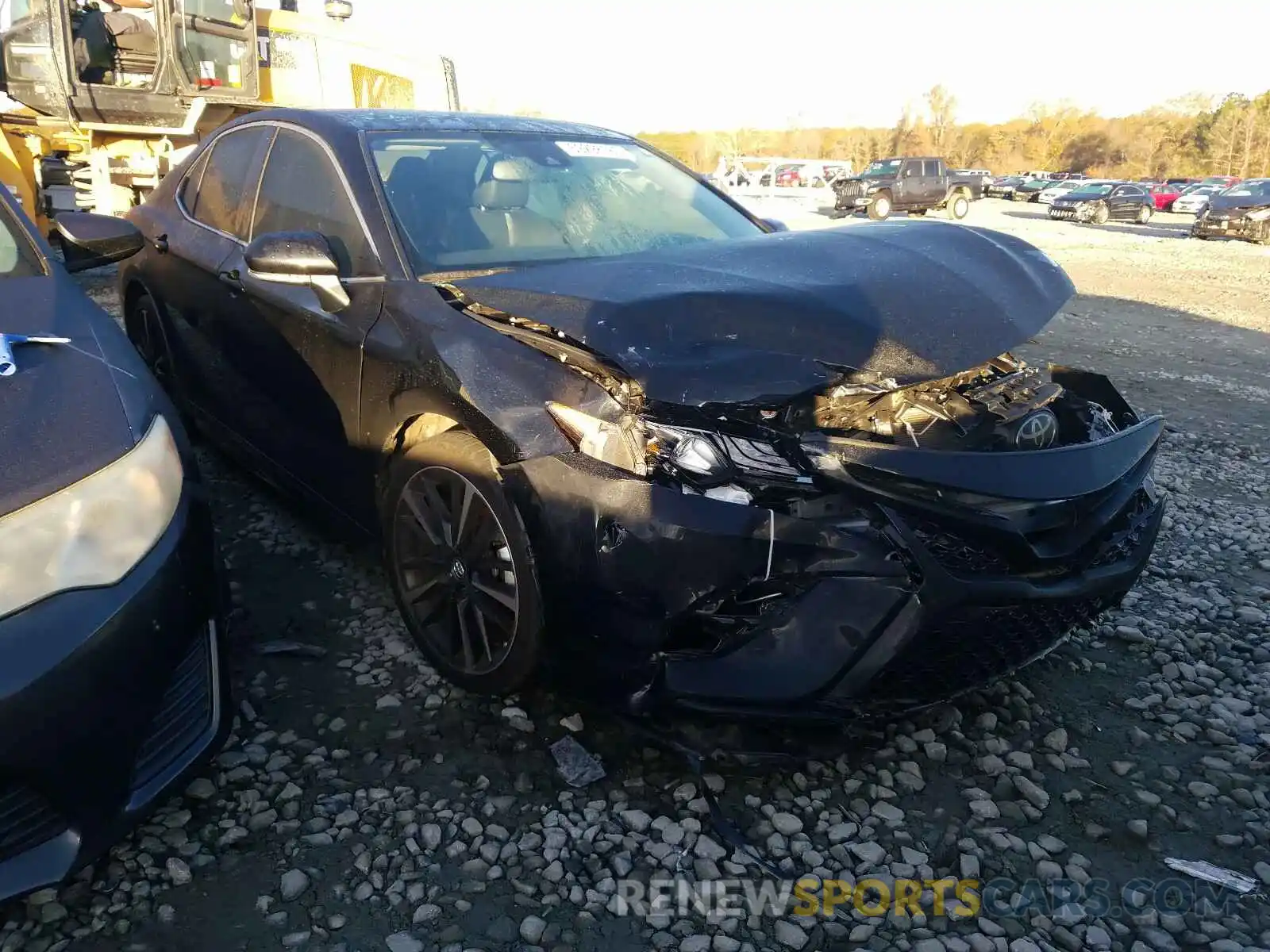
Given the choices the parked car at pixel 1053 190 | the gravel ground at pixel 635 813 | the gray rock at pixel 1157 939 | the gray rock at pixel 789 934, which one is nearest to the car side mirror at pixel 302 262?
the gravel ground at pixel 635 813

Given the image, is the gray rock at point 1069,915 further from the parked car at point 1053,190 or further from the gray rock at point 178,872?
the parked car at point 1053,190

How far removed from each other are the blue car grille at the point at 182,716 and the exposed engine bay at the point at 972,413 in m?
1.60

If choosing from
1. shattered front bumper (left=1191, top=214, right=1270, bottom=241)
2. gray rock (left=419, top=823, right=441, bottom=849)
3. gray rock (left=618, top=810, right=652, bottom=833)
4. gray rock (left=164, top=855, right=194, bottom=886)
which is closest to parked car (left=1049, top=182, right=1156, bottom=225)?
shattered front bumper (left=1191, top=214, right=1270, bottom=241)

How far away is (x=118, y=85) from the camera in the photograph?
9398 millimetres

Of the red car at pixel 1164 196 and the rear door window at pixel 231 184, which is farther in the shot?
the red car at pixel 1164 196

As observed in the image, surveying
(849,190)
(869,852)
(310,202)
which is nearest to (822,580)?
(869,852)

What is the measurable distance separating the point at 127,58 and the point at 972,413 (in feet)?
34.4

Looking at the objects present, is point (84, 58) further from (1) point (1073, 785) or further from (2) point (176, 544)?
(1) point (1073, 785)

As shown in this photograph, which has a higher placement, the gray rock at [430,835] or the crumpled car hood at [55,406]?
the crumpled car hood at [55,406]

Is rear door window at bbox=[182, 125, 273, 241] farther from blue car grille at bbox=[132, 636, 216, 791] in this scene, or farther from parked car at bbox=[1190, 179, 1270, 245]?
parked car at bbox=[1190, 179, 1270, 245]

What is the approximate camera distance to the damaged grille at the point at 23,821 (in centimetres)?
167

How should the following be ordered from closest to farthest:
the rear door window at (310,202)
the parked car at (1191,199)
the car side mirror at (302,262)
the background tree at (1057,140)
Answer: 1. the car side mirror at (302,262)
2. the rear door window at (310,202)
3. the parked car at (1191,199)
4. the background tree at (1057,140)

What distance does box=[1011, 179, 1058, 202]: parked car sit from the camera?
43.1 m

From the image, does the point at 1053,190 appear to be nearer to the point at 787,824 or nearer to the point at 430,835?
the point at 787,824
